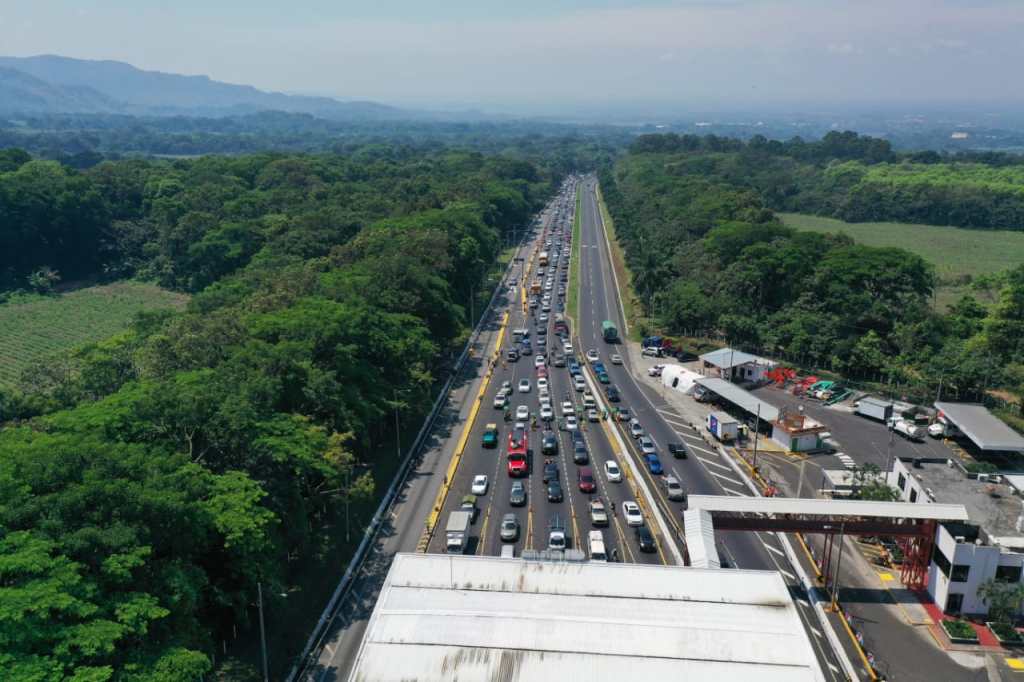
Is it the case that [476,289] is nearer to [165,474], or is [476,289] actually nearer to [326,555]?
[326,555]

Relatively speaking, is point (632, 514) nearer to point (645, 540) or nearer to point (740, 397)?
point (645, 540)

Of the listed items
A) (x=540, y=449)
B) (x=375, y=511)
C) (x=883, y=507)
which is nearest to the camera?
(x=883, y=507)

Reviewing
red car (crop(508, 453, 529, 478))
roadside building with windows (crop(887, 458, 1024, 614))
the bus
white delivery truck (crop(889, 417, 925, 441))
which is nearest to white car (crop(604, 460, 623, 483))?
red car (crop(508, 453, 529, 478))

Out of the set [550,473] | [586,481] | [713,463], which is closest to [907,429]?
[713,463]

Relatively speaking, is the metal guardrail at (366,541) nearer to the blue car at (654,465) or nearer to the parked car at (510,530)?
the parked car at (510,530)

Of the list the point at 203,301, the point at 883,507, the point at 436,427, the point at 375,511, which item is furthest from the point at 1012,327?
the point at 203,301

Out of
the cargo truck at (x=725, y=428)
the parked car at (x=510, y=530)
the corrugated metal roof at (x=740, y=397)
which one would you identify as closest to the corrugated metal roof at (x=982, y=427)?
the corrugated metal roof at (x=740, y=397)
